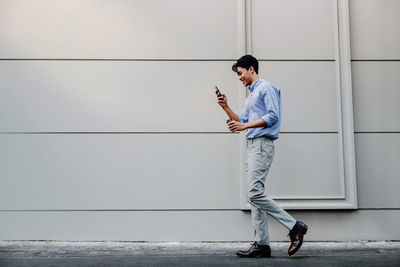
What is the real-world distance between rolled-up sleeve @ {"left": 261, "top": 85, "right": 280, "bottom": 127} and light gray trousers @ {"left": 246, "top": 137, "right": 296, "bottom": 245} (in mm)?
210

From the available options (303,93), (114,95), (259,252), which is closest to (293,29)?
(303,93)

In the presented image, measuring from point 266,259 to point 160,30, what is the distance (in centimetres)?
274

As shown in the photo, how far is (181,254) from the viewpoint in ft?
15.0

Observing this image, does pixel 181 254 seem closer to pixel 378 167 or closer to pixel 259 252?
pixel 259 252

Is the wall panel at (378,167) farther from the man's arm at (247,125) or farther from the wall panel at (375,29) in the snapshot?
the man's arm at (247,125)

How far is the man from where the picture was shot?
4.16 meters

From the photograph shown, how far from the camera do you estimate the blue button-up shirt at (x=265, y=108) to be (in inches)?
163

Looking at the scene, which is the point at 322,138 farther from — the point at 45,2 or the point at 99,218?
the point at 45,2

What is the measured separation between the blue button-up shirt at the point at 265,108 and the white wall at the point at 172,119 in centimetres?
73

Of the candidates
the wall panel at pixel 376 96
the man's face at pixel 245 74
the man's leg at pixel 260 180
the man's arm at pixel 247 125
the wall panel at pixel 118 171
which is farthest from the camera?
the wall panel at pixel 376 96

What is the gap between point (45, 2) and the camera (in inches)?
201

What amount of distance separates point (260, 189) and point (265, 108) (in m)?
0.77

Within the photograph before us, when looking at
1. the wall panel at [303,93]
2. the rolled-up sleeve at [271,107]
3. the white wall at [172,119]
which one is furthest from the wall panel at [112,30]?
the rolled-up sleeve at [271,107]

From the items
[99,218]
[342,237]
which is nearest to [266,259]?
[342,237]
